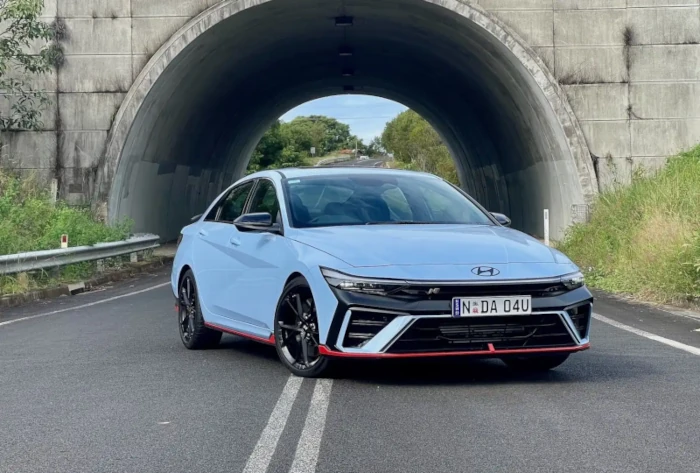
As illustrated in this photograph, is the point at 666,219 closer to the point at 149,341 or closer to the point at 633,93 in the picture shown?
the point at 633,93

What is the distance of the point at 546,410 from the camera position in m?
6.38

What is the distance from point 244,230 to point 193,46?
13740 millimetres

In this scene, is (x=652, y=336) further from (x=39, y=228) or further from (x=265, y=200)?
(x=39, y=228)

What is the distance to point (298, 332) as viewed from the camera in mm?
7500

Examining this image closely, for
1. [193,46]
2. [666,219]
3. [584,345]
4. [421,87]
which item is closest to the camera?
[584,345]

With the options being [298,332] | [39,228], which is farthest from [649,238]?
[39,228]

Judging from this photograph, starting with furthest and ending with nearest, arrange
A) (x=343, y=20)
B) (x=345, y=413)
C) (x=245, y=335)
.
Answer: (x=343, y=20) → (x=245, y=335) → (x=345, y=413)

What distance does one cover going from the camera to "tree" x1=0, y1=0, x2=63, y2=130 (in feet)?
70.7

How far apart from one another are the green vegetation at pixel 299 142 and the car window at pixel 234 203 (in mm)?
70220

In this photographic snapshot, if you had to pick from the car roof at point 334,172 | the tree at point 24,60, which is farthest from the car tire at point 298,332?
the tree at point 24,60

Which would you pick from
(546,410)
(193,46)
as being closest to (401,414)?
(546,410)

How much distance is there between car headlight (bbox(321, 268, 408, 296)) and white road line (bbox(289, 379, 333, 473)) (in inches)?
27.6

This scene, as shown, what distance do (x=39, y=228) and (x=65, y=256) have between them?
258cm

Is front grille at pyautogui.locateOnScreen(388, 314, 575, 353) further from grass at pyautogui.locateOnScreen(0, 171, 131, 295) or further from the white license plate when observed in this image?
grass at pyautogui.locateOnScreen(0, 171, 131, 295)
